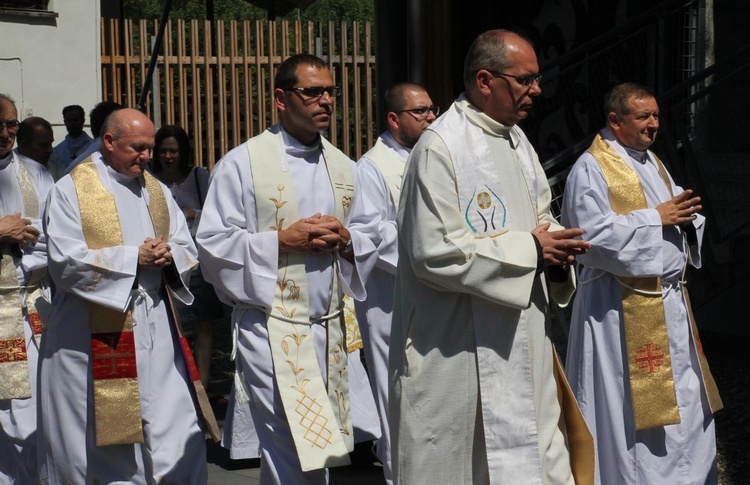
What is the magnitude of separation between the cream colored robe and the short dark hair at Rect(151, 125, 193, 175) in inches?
164

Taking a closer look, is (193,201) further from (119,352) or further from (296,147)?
(296,147)

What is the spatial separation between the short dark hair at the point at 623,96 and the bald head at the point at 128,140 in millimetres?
2136

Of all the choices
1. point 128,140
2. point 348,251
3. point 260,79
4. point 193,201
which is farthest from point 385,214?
point 260,79

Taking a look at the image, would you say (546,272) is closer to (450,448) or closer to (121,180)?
(450,448)

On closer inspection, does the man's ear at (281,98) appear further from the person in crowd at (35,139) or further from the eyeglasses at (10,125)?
the person in crowd at (35,139)

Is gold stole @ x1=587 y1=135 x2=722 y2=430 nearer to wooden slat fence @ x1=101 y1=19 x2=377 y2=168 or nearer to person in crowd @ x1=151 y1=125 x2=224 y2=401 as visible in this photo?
person in crowd @ x1=151 y1=125 x2=224 y2=401

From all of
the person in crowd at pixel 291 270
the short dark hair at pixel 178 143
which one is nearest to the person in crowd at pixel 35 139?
the short dark hair at pixel 178 143

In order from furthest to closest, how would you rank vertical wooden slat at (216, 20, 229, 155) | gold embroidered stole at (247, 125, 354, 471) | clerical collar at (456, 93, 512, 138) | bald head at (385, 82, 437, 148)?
vertical wooden slat at (216, 20, 229, 155), bald head at (385, 82, 437, 148), gold embroidered stole at (247, 125, 354, 471), clerical collar at (456, 93, 512, 138)

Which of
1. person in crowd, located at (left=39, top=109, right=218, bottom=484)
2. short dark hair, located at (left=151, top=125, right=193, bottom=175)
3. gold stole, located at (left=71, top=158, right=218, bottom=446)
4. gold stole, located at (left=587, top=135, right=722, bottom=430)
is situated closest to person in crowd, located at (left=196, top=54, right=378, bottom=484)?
person in crowd, located at (left=39, top=109, right=218, bottom=484)

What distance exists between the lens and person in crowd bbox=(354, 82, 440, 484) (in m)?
6.79

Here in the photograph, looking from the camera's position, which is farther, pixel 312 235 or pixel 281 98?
pixel 281 98

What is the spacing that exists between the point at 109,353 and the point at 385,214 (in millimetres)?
1718

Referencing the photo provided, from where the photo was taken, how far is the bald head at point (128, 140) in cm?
584

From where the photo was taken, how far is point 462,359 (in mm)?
4441
